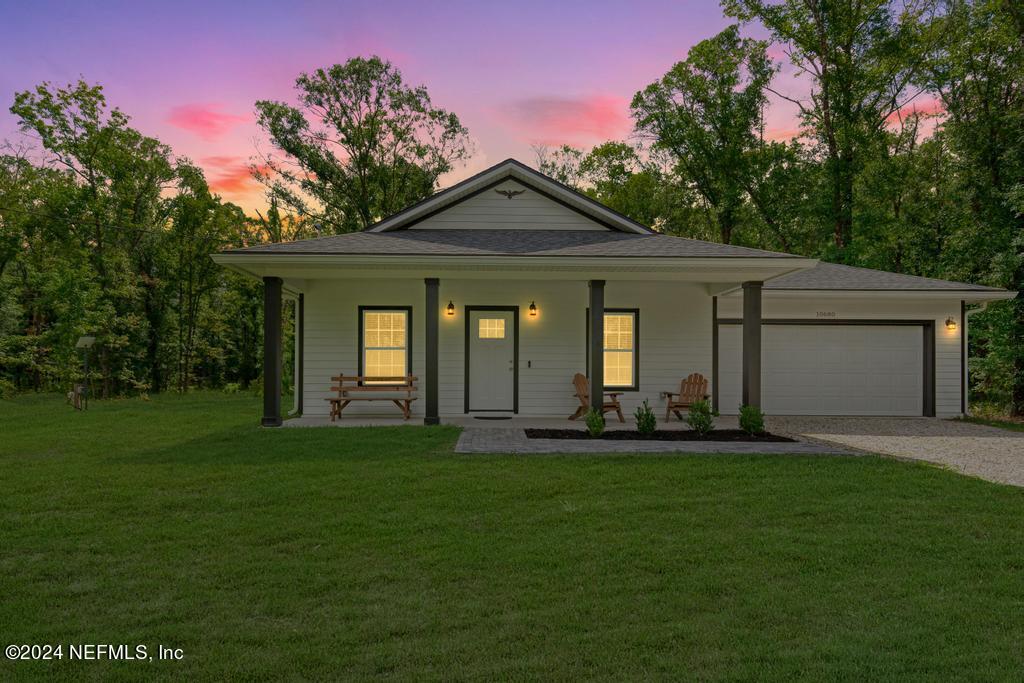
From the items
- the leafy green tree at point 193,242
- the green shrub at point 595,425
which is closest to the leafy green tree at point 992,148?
the green shrub at point 595,425

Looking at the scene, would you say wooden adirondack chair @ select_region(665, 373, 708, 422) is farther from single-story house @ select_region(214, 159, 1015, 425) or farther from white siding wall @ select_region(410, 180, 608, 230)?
white siding wall @ select_region(410, 180, 608, 230)

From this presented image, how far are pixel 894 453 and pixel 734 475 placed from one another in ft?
10.4

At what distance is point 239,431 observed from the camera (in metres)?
9.91

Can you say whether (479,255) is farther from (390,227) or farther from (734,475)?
(734,475)

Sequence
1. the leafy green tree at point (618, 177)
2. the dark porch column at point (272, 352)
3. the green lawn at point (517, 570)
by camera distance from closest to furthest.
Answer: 1. the green lawn at point (517, 570)
2. the dark porch column at point (272, 352)
3. the leafy green tree at point (618, 177)

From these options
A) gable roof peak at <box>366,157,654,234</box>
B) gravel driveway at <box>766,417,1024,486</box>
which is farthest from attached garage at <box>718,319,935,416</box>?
gable roof peak at <box>366,157,654,234</box>

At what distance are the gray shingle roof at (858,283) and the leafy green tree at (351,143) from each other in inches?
646

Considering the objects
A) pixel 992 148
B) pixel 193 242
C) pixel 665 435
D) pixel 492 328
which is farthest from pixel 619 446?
pixel 193 242

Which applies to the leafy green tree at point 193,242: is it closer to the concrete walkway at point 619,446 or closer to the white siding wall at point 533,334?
the white siding wall at point 533,334

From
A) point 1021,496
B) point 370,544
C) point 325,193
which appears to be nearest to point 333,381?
point 370,544

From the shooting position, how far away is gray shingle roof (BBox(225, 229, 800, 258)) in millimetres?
10117

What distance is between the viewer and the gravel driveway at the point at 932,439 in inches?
291

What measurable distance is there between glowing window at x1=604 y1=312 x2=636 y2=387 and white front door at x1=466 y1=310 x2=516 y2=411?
189 centimetres

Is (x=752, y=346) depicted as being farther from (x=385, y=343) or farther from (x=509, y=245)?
(x=385, y=343)
